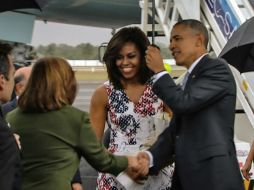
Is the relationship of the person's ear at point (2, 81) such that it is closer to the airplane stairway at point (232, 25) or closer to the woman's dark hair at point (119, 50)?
the woman's dark hair at point (119, 50)

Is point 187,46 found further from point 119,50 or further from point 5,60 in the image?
point 5,60

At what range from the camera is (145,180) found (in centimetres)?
311

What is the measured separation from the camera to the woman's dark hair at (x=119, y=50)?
10.6 ft

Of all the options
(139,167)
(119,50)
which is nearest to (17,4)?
(119,50)

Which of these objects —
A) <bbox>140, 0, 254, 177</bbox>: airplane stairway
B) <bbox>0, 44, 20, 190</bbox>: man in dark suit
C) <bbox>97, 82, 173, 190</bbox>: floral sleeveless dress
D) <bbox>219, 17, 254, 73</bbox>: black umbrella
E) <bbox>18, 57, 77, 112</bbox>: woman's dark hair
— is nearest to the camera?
<bbox>0, 44, 20, 190</bbox>: man in dark suit

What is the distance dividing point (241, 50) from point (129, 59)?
1.04m

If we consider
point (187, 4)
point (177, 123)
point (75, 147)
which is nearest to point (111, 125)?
point (177, 123)

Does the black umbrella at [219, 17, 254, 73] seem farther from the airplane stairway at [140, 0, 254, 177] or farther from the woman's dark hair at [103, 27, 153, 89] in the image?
the airplane stairway at [140, 0, 254, 177]

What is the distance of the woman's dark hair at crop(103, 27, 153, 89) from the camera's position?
3.23 meters

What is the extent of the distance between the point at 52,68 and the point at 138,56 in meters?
0.87

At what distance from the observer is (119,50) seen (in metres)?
3.21

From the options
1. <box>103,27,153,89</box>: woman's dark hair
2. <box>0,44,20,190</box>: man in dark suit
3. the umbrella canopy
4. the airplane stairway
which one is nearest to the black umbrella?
<box>103,27,153,89</box>: woman's dark hair

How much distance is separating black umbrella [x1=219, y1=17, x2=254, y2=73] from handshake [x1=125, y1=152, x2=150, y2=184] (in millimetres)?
1004

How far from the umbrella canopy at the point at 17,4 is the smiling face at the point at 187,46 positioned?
3.65 ft
